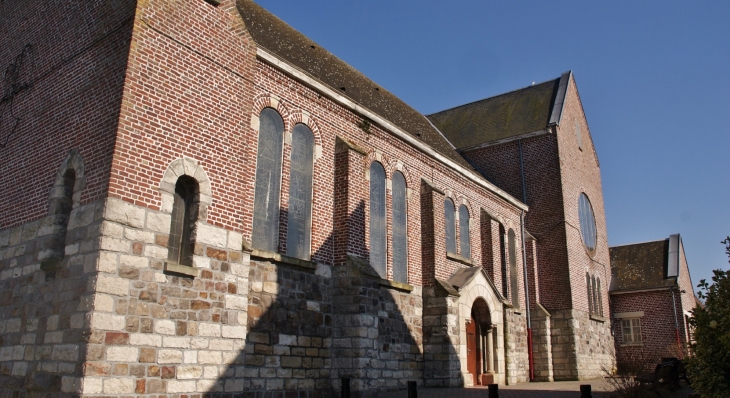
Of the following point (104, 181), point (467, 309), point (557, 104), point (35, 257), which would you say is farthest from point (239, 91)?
point (557, 104)

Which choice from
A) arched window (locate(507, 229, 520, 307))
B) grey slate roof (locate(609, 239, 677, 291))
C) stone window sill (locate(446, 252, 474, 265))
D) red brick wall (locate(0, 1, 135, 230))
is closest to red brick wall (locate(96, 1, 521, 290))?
red brick wall (locate(0, 1, 135, 230))

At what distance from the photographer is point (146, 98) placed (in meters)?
9.77

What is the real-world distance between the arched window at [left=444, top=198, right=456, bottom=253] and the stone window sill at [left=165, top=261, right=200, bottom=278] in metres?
10.5

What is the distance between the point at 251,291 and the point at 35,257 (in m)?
3.81

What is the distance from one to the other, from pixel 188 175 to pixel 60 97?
2.98m

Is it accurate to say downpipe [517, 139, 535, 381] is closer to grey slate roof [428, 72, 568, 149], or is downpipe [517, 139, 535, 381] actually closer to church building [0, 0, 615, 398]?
grey slate roof [428, 72, 568, 149]

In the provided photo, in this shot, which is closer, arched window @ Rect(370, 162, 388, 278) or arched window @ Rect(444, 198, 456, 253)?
arched window @ Rect(370, 162, 388, 278)

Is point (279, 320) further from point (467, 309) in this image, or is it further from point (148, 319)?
point (467, 309)

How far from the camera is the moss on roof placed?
2788 centimetres

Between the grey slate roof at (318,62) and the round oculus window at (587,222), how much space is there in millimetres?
9973

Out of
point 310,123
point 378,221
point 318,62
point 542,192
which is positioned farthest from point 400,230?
point 542,192

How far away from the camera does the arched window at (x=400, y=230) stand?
16.7 m

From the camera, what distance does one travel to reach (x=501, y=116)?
29.6 meters

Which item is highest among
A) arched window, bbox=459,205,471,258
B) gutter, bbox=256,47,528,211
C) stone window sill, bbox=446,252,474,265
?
gutter, bbox=256,47,528,211
